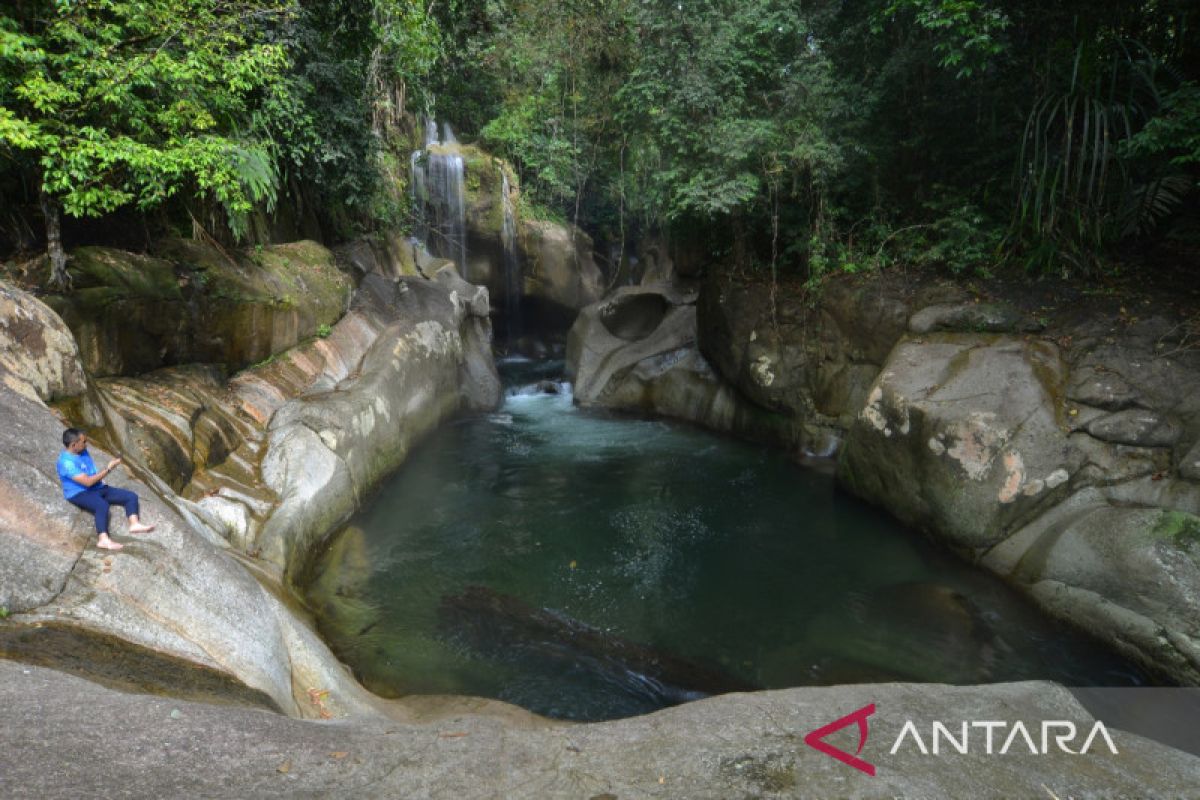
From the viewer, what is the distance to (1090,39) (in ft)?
28.7

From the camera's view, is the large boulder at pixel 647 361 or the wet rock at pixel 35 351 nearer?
the wet rock at pixel 35 351

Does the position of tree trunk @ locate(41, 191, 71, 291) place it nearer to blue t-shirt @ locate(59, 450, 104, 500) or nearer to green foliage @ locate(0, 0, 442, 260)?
green foliage @ locate(0, 0, 442, 260)

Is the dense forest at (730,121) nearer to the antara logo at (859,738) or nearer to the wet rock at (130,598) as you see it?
the wet rock at (130,598)

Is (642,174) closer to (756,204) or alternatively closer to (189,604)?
(756,204)

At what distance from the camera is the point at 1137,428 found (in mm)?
7312

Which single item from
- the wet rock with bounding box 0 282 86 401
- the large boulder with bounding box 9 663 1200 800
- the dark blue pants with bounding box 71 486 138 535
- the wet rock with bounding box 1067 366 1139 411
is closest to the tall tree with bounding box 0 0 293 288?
the wet rock with bounding box 0 282 86 401

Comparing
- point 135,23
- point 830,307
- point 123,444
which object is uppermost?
point 135,23

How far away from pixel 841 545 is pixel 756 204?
23.6ft

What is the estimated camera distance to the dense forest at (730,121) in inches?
254

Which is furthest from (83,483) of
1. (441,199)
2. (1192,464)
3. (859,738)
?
(441,199)

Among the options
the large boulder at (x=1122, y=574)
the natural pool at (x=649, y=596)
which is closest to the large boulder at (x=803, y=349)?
the natural pool at (x=649, y=596)

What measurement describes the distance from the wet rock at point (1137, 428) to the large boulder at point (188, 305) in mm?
11401

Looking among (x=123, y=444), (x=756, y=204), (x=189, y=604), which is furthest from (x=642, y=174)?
(x=189, y=604)

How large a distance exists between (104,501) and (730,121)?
424 inches
